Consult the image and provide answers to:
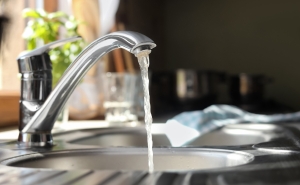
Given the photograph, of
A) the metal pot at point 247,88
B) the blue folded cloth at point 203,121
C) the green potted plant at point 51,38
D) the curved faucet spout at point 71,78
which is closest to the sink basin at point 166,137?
the blue folded cloth at point 203,121

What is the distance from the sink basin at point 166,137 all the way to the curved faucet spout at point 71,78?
0.26 metres

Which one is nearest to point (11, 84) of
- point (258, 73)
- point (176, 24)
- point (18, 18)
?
point (18, 18)

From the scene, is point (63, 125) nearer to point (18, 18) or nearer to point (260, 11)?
point (18, 18)

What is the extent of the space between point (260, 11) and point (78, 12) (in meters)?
0.71

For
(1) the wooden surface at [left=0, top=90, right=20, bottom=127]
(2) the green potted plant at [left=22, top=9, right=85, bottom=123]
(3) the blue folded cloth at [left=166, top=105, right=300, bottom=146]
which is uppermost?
(2) the green potted plant at [left=22, top=9, right=85, bottom=123]

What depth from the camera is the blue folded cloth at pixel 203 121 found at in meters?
0.98

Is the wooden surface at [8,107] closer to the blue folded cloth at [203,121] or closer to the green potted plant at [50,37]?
the green potted plant at [50,37]

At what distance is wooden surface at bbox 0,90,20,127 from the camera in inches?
42.6

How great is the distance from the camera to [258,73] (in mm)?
1671

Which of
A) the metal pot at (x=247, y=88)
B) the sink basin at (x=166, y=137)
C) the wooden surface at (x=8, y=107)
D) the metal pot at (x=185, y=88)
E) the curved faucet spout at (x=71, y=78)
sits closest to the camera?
the curved faucet spout at (x=71, y=78)

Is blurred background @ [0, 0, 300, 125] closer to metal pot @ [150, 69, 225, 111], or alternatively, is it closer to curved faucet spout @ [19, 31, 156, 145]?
metal pot @ [150, 69, 225, 111]

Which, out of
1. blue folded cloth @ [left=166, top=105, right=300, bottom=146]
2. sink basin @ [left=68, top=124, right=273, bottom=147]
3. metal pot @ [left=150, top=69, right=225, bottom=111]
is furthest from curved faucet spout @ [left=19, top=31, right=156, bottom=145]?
metal pot @ [left=150, top=69, right=225, bottom=111]

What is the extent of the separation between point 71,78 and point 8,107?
52 centimetres

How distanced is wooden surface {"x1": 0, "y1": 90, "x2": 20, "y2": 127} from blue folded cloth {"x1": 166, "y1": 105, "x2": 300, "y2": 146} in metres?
0.41
